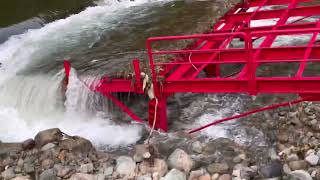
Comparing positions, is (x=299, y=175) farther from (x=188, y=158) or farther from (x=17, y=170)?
(x=17, y=170)

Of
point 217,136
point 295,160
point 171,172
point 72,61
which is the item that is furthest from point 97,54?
point 295,160

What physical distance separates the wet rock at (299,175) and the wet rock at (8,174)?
4.36 meters

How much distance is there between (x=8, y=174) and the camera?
24.7 feet

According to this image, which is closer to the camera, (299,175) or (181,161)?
(299,175)

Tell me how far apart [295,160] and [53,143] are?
13.0 ft

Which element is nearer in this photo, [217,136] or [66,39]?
[217,136]

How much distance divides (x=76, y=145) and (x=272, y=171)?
3.21 m

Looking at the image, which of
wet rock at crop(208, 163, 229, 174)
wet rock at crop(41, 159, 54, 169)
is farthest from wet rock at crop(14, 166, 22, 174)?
wet rock at crop(208, 163, 229, 174)

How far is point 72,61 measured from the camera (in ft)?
38.0

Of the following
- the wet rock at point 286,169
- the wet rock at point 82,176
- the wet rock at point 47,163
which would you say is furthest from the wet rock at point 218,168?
A: the wet rock at point 47,163

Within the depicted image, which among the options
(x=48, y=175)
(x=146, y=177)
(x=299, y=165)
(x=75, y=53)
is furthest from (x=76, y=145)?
(x=75, y=53)

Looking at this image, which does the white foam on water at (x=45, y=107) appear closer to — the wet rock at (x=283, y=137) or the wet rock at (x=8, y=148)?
the wet rock at (x=8, y=148)

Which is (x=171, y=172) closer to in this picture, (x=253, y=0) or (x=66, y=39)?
(x=253, y=0)

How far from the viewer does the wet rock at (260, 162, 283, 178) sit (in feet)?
22.1
